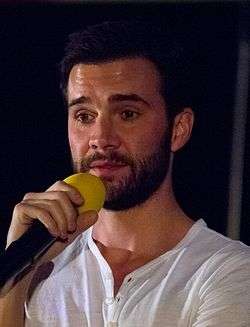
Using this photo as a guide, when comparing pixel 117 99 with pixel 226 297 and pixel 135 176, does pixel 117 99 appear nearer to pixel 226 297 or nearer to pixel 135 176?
pixel 135 176

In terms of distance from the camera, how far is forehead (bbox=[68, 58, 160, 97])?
97 centimetres

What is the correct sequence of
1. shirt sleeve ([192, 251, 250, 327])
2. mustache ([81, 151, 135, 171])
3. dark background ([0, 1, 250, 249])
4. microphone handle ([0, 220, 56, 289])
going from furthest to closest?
dark background ([0, 1, 250, 249]) < mustache ([81, 151, 135, 171]) < shirt sleeve ([192, 251, 250, 327]) < microphone handle ([0, 220, 56, 289])

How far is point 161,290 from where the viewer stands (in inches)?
34.4

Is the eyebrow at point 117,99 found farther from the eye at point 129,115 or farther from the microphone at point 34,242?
the microphone at point 34,242

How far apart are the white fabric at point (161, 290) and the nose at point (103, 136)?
8.5 inches

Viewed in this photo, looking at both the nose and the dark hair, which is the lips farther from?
the dark hair

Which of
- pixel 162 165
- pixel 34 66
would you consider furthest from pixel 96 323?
pixel 34 66

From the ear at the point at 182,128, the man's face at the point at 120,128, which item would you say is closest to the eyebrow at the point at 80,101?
the man's face at the point at 120,128

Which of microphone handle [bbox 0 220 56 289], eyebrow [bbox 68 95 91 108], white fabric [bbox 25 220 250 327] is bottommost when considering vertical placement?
white fabric [bbox 25 220 250 327]

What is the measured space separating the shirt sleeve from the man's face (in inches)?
8.6

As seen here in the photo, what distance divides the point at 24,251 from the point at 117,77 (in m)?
0.48

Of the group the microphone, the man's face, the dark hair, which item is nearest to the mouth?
the man's face

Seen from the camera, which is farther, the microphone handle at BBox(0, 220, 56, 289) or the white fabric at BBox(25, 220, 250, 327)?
the white fabric at BBox(25, 220, 250, 327)

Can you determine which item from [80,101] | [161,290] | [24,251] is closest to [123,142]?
[80,101]
